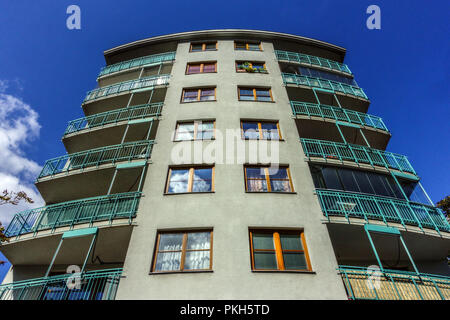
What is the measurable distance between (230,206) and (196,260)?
2.49m

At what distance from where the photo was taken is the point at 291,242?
9.50 metres

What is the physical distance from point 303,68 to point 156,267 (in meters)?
17.5

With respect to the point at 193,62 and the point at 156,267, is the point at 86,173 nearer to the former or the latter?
the point at 156,267

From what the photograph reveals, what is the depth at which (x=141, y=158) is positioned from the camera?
1235 centimetres

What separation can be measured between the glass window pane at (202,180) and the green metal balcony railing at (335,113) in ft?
23.0

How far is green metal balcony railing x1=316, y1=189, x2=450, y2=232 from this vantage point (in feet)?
34.6

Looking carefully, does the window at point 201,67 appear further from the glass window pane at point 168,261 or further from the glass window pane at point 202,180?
the glass window pane at point 168,261

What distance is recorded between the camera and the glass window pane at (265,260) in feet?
28.9

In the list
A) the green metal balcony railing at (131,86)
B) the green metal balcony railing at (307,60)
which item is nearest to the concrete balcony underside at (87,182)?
the green metal balcony railing at (131,86)

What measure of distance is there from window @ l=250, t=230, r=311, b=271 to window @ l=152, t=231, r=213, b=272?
5.81 feet

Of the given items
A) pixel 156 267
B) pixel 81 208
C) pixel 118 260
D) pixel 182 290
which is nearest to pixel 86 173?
pixel 81 208

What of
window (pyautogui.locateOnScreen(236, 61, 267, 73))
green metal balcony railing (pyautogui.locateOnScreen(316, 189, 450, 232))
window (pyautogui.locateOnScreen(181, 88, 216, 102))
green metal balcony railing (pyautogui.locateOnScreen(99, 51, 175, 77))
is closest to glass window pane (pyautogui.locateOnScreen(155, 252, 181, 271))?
green metal balcony railing (pyautogui.locateOnScreen(316, 189, 450, 232))

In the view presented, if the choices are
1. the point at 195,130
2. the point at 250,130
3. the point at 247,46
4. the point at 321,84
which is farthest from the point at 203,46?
the point at 250,130

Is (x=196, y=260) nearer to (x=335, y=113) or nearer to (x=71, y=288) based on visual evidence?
(x=71, y=288)
